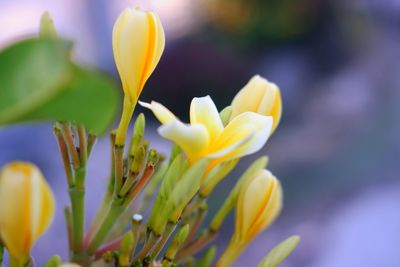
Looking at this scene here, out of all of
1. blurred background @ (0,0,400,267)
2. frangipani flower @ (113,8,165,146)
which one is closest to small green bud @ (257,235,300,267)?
frangipani flower @ (113,8,165,146)

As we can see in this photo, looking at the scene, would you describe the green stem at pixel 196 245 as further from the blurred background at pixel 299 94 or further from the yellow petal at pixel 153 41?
the blurred background at pixel 299 94

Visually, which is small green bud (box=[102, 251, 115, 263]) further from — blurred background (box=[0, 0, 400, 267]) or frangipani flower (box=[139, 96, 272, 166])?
blurred background (box=[0, 0, 400, 267])

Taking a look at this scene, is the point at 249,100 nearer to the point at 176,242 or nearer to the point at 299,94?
the point at 176,242

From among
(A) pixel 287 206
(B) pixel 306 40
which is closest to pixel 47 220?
(A) pixel 287 206

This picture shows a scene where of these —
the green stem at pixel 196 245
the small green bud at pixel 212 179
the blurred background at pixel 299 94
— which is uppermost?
the small green bud at pixel 212 179

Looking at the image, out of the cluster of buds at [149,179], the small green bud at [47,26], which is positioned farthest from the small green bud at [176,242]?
the small green bud at [47,26]

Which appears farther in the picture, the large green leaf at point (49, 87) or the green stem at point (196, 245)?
the green stem at point (196, 245)
